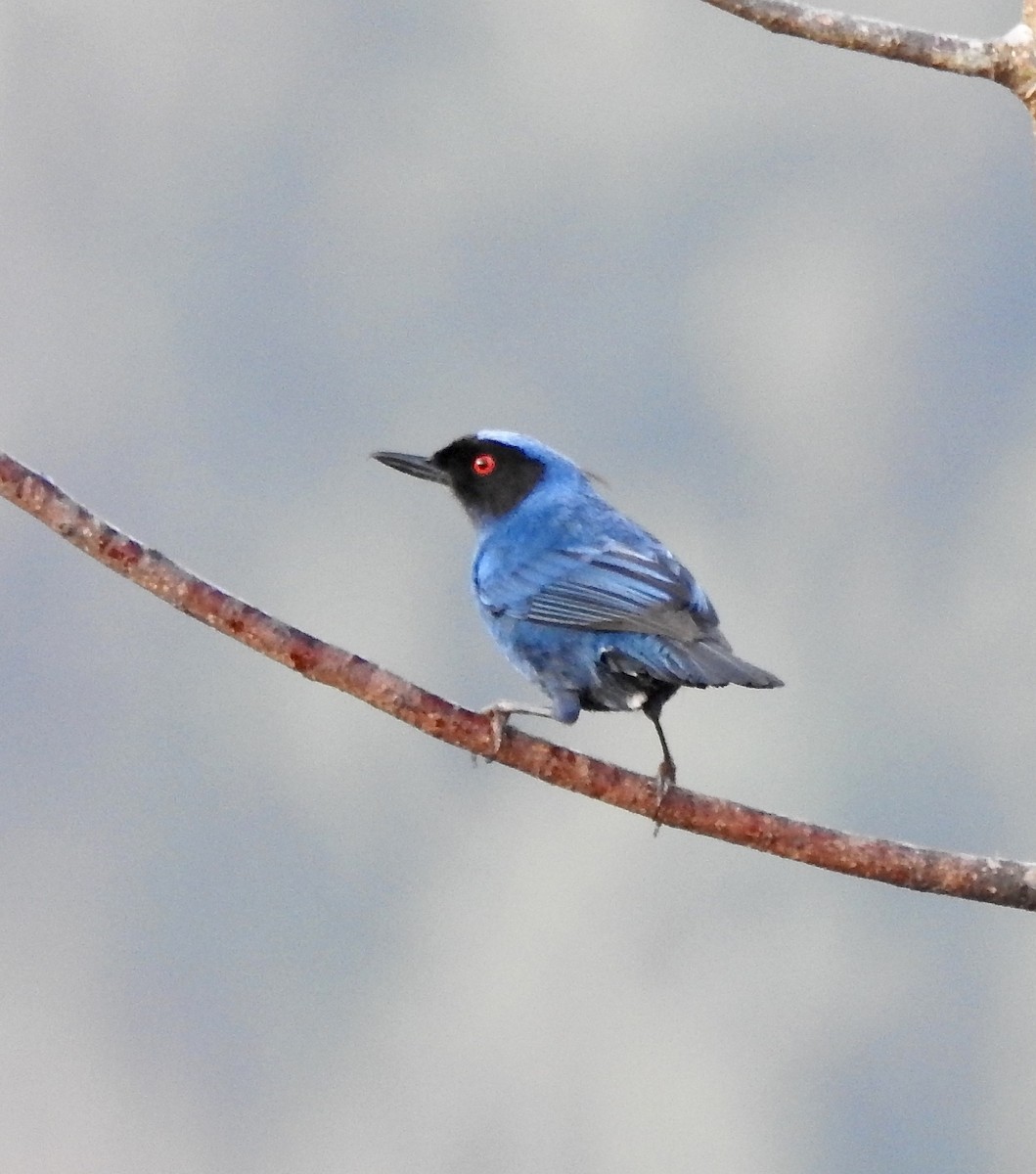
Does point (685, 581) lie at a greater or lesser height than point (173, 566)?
greater

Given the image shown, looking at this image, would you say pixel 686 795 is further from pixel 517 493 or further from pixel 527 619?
pixel 517 493

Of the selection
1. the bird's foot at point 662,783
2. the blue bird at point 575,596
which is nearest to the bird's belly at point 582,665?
the blue bird at point 575,596

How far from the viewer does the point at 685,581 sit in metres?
3.18

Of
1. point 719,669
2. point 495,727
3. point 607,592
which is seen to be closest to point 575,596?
point 607,592

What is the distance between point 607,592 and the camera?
10.4ft

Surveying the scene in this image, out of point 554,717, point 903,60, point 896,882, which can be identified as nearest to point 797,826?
point 896,882

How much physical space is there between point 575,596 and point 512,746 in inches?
23.9

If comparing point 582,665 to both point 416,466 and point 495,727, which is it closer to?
point 495,727

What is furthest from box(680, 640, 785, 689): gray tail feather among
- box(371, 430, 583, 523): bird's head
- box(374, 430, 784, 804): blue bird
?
box(371, 430, 583, 523): bird's head

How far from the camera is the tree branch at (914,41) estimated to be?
290 centimetres

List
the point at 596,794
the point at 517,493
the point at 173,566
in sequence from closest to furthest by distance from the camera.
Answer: the point at 173,566
the point at 596,794
the point at 517,493

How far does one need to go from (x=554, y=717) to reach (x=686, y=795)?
0.46 meters

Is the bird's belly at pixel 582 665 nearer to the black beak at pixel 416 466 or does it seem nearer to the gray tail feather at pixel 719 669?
the gray tail feather at pixel 719 669

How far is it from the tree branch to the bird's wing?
1.15 meters
